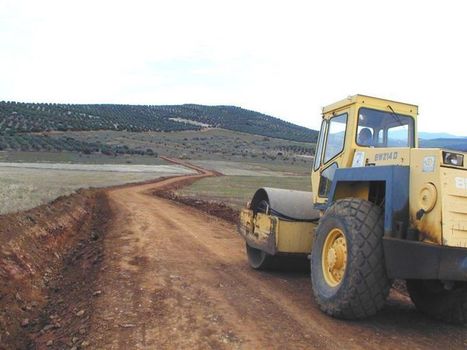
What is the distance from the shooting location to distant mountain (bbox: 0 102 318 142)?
95050mm

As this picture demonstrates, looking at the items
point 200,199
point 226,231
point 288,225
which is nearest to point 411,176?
Result: point 288,225

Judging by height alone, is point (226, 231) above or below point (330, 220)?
below

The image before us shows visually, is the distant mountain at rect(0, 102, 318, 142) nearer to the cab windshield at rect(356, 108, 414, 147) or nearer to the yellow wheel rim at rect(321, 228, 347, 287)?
the cab windshield at rect(356, 108, 414, 147)

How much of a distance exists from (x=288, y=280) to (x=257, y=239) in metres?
0.96

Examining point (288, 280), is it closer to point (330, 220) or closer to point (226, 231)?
point (330, 220)

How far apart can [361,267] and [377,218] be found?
67 cm

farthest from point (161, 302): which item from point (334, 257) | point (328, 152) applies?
point (328, 152)

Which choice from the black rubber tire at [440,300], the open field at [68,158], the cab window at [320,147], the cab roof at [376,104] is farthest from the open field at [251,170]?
the black rubber tire at [440,300]

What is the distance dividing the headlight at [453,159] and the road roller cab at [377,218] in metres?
0.01

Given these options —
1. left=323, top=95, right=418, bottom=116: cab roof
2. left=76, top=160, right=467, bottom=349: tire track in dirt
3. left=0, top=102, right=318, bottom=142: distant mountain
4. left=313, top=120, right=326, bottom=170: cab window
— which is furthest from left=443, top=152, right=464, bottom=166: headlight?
left=0, top=102, right=318, bottom=142: distant mountain

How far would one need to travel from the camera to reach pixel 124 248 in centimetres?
1182

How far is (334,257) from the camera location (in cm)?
706

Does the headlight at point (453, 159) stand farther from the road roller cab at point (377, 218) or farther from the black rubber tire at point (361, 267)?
the black rubber tire at point (361, 267)

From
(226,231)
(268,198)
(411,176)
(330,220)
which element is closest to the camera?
(411,176)
